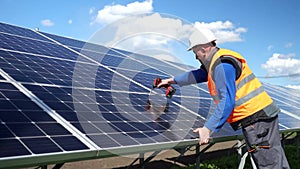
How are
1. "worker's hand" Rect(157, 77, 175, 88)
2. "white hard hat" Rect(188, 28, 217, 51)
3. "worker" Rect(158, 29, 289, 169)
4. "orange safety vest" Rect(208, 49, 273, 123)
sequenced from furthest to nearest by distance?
"worker's hand" Rect(157, 77, 175, 88) → "orange safety vest" Rect(208, 49, 273, 123) → "white hard hat" Rect(188, 28, 217, 51) → "worker" Rect(158, 29, 289, 169)

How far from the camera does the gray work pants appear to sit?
4.87m

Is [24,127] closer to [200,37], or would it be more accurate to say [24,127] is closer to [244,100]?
[200,37]

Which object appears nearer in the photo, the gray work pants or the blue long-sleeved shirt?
the blue long-sleeved shirt

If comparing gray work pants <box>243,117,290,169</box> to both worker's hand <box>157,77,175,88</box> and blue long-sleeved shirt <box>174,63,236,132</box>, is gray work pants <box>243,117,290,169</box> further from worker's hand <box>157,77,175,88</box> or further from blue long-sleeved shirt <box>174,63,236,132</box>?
worker's hand <box>157,77,175,88</box>

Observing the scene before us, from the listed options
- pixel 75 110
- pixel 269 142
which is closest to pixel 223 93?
pixel 269 142

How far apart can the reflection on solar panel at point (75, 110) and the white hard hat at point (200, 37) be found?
155 cm

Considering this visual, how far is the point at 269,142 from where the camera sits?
193 inches

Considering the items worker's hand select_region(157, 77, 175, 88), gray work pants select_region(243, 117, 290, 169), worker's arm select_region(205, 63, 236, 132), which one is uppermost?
worker's hand select_region(157, 77, 175, 88)

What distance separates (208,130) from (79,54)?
254 inches

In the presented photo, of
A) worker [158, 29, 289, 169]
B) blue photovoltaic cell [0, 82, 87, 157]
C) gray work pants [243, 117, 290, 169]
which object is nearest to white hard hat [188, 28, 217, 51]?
worker [158, 29, 289, 169]

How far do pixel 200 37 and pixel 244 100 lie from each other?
108 cm

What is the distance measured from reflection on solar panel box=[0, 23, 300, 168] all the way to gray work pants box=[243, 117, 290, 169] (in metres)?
1.09

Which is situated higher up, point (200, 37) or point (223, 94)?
point (200, 37)

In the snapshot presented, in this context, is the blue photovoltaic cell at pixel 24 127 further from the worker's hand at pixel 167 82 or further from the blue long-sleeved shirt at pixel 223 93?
the worker's hand at pixel 167 82
